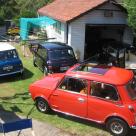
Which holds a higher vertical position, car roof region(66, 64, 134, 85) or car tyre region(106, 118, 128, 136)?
car roof region(66, 64, 134, 85)

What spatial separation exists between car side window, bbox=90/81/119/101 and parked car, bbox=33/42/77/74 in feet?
21.3

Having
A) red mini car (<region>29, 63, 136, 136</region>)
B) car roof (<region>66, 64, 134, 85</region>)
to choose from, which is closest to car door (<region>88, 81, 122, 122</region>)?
red mini car (<region>29, 63, 136, 136</region>)

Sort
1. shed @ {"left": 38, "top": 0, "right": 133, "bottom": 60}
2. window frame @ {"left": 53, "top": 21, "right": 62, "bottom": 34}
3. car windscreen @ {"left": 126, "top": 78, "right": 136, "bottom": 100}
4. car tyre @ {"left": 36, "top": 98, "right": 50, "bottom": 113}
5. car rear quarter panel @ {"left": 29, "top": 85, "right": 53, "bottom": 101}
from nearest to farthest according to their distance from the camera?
car windscreen @ {"left": 126, "top": 78, "right": 136, "bottom": 100} → car rear quarter panel @ {"left": 29, "top": 85, "right": 53, "bottom": 101} → car tyre @ {"left": 36, "top": 98, "right": 50, "bottom": 113} → shed @ {"left": 38, "top": 0, "right": 133, "bottom": 60} → window frame @ {"left": 53, "top": 21, "right": 62, "bottom": 34}

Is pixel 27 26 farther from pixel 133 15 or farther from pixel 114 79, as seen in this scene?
pixel 114 79

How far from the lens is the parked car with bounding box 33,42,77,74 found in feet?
58.4

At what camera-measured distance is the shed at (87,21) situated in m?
22.4

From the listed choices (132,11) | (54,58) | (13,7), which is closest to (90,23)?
(132,11)

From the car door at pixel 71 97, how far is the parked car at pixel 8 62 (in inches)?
232

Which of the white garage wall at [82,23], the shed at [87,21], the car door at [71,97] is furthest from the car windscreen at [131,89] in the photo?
the white garage wall at [82,23]

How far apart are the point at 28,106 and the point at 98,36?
14.7 metres

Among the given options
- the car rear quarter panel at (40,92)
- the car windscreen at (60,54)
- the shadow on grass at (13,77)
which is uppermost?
the car windscreen at (60,54)

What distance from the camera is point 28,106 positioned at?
1377 centimetres

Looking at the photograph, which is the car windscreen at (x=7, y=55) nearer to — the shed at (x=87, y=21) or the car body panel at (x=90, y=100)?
the shed at (x=87, y=21)

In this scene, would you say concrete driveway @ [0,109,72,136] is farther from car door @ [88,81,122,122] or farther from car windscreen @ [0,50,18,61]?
car windscreen @ [0,50,18,61]
